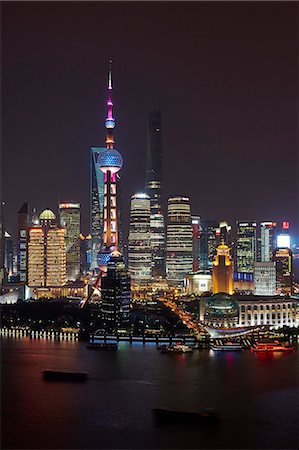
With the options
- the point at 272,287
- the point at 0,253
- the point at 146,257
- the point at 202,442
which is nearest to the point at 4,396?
the point at 202,442

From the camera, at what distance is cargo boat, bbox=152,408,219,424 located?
23.5 ft

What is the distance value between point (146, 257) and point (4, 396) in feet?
49.8

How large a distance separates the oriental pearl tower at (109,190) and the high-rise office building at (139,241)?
353cm

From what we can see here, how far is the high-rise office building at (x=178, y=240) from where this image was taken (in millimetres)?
23109

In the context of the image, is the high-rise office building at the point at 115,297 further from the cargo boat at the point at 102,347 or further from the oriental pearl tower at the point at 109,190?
the oriental pearl tower at the point at 109,190

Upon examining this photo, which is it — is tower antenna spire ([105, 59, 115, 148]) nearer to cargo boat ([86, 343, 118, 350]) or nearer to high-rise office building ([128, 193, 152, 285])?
high-rise office building ([128, 193, 152, 285])

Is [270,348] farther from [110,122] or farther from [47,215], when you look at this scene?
[47,215]

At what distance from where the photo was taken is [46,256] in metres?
19.9

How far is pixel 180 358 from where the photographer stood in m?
10.3

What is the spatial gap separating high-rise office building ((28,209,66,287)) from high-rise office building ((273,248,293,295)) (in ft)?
19.0

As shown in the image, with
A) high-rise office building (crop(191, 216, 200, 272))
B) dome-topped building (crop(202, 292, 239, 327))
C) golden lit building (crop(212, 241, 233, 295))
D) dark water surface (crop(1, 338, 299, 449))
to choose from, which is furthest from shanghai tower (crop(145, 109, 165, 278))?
dark water surface (crop(1, 338, 299, 449))

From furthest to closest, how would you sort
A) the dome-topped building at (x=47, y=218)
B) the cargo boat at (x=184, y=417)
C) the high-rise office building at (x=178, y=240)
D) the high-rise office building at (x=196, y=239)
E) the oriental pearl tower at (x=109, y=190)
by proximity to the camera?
1. the high-rise office building at (x=196, y=239)
2. the high-rise office building at (x=178, y=240)
3. the dome-topped building at (x=47, y=218)
4. the oriental pearl tower at (x=109, y=190)
5. the cargo boat at (x=184, y=417)

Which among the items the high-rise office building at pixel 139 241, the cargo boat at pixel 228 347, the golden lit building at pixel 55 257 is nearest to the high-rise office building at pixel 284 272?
the high-rise office building at pixel 139 241

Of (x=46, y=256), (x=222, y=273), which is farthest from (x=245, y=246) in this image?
(x=222, y=273)
